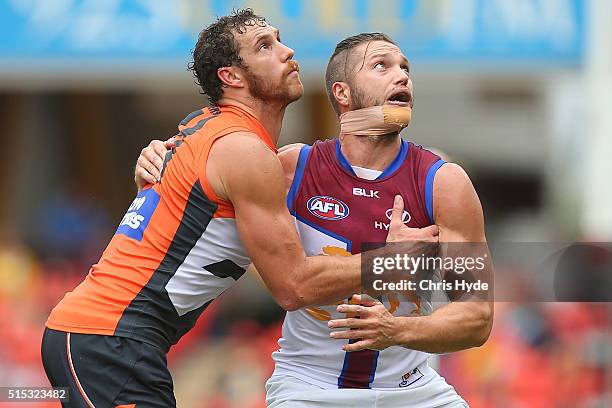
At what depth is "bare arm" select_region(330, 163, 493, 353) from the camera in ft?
16.6

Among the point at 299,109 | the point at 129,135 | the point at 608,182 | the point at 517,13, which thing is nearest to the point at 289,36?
the point at 517,13

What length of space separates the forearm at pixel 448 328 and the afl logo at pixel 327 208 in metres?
0.61

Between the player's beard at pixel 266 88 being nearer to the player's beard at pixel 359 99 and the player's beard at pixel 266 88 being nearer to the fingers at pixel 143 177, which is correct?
the player's beard at pixel 359 99

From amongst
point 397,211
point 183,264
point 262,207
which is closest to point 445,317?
point 397,211

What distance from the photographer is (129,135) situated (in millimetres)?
20250

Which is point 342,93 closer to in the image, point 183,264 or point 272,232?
point 272,232

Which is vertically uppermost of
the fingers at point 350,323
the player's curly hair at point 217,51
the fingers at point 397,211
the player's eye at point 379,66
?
the player's curly hair at point 217,51

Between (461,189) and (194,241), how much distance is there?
1.20 meters

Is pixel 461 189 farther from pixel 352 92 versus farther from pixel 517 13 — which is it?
pixel 517 13

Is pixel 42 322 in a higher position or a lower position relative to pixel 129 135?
lower

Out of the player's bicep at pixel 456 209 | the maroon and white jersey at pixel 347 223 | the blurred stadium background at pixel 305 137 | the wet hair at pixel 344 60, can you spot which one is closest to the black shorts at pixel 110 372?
the maroon and white jersey at pixel 347 223

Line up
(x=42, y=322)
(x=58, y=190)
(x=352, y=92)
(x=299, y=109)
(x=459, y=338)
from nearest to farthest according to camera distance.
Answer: (x=459, y=338) < (x=352, y=92) < (x=42, y=322) < (x=58, y=190) < (x=299, y=109)

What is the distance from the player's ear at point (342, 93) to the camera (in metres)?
5.68

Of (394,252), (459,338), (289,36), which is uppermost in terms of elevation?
(289,36)
